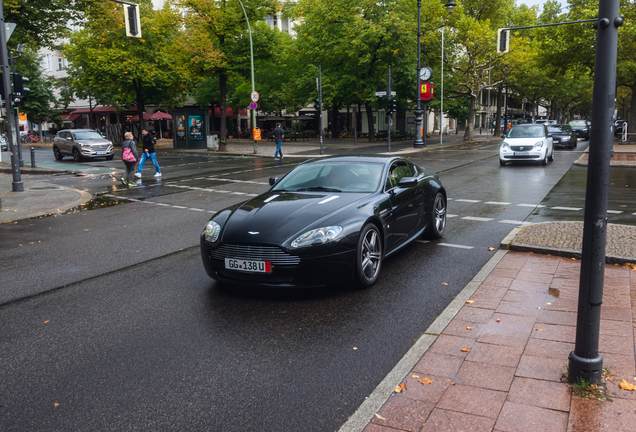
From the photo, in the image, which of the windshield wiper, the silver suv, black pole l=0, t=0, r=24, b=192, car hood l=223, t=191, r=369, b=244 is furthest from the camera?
the silver suv

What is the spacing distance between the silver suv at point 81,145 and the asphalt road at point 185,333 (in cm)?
2071

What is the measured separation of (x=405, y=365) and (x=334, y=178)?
3360 mm

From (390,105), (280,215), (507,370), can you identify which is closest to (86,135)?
(390,105)

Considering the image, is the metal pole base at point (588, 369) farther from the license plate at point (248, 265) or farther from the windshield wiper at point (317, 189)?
the windshield wiper at point (317, 189)

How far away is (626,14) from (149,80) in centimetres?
2841

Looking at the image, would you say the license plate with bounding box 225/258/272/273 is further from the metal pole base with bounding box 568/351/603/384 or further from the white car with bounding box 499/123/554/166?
the white car with bounding box 499/123/554/166

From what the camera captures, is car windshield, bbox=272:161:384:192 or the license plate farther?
car windshield, bbox=272:161:384:192

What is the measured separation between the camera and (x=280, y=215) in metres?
5.68

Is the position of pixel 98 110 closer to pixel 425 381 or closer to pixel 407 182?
pixel 407 182

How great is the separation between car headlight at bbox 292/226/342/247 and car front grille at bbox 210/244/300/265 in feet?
0.49

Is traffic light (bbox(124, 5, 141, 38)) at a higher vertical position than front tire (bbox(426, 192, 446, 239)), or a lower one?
higher

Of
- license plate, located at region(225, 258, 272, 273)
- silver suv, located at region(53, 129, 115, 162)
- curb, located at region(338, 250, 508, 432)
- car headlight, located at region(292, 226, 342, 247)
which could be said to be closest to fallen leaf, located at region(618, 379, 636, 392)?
curb, located at region(338, 250, 508, 432)

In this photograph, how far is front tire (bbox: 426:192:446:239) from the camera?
794 centimetres

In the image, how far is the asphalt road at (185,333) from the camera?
3.40m
